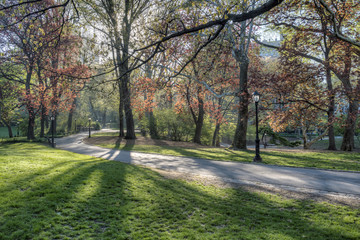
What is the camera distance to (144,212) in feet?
16.4

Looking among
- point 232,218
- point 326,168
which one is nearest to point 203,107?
point 326,168

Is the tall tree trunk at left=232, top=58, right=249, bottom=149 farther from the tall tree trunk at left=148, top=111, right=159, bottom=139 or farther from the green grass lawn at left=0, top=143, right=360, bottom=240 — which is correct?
the tall tree trunk at left=148, top=111, right=159, bottom=139

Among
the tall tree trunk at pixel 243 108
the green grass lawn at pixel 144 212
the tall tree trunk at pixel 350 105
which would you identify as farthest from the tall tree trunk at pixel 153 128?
the green grass lawn at pixel 144 212

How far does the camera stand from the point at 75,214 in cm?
453

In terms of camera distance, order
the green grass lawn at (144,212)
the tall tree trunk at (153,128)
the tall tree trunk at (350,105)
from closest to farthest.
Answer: the green grass lawn at (144,212) → the tall tree trunk at (350,105) → the tall tree trunk at (153,128)

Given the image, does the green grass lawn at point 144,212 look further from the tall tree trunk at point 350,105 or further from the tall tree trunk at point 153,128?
the tall tree trunk at point 153,128

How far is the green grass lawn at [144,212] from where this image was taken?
4.14m

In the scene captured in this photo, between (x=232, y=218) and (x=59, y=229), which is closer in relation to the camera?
(x=59, y=229)

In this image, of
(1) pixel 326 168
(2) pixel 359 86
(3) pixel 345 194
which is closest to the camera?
(3) pixel 345 194

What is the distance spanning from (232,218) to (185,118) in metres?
19.4

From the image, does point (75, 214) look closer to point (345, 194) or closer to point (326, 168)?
point (345, 194)

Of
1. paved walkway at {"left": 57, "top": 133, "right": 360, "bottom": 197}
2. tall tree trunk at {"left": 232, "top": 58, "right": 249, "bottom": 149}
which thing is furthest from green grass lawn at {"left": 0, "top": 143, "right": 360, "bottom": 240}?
tall tree trunk at {"left": 232, "top": 58, "right": 249, "bottom": 149}

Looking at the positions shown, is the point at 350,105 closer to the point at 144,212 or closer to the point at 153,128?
the point at 144,212

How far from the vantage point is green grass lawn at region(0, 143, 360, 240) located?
13.6 feet
